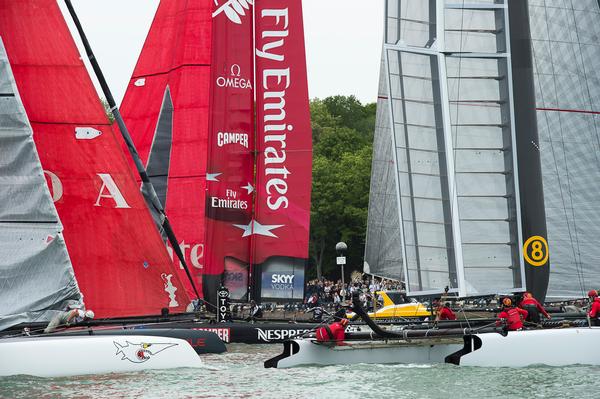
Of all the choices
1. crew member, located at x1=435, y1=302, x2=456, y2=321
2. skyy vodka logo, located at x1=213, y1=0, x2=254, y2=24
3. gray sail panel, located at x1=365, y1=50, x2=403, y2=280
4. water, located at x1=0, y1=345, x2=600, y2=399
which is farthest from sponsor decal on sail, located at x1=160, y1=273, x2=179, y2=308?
gray sail panel, located at x1=365, y1=50, x2=403, y2=280

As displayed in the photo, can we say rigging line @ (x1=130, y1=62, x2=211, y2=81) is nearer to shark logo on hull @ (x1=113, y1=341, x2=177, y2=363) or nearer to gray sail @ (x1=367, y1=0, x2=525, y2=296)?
gray sail @ (x1=367, y1=0, x2=525, y2=296)

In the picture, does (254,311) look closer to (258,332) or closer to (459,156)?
(258,332)

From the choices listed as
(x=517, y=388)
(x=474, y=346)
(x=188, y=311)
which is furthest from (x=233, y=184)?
(x=517, y=388)

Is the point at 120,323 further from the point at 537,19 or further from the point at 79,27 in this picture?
the point at 537,19

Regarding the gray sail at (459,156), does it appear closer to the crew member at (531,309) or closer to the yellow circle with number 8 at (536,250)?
the yellow circle with number 8 at (536,250)

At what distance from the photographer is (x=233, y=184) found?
2809cm

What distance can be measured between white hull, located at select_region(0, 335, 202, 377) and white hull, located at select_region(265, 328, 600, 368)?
149cm

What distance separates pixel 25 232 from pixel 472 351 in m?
7.05

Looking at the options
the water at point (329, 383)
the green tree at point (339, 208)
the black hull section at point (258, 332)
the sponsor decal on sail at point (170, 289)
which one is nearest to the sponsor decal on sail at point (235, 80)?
the black hull section at point (258, 332)

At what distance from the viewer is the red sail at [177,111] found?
100 ft

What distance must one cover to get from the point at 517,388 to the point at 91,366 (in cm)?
607

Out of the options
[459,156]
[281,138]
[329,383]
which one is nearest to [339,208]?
[281,138]

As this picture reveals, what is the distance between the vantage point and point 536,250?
68.9 ft

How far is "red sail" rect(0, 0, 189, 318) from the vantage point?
22156 mm
